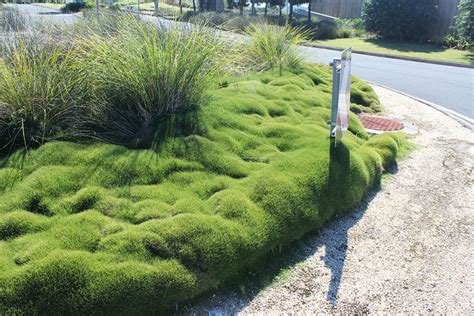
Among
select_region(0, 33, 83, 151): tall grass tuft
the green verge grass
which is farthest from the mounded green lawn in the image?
select_region(0, 33, 83, 151): tall grass tuft

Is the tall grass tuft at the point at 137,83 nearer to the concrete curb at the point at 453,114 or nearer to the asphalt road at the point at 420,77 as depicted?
the asphalt road at the point at 420,77

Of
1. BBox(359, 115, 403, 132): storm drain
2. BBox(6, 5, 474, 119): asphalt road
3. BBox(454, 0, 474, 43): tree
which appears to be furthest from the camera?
BBox(454, 0, 474, 43): tree

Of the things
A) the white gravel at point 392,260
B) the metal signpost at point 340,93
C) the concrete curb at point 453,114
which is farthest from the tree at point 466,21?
the metal signpost at point 340,93

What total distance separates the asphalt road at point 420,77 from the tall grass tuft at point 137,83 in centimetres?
353

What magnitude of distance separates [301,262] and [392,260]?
771mm

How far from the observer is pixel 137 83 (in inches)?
185

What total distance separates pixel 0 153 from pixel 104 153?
97 centimetres

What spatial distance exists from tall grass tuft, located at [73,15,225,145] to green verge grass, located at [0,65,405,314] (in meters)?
0.34

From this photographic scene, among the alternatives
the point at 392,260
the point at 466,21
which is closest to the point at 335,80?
the point at 392,260

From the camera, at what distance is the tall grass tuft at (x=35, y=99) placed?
4.32 m

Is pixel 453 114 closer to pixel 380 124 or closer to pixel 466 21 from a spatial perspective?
pixel 380 124

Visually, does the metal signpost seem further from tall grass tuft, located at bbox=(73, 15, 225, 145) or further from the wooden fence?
the wooden fence

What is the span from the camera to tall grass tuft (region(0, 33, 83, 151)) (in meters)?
4.32

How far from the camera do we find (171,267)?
3.11 m
